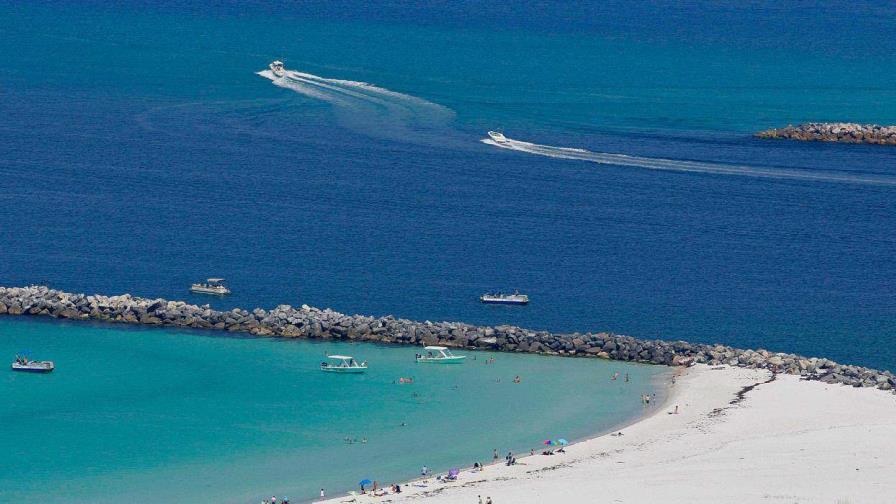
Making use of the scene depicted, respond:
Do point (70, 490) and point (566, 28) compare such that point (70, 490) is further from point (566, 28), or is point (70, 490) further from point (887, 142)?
point (566, 28)

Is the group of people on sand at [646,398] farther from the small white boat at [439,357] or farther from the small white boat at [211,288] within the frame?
the small white boat at [211,288]

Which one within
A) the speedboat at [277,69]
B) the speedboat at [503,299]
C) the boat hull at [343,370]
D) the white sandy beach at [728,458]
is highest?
the speedboat at [277,69]

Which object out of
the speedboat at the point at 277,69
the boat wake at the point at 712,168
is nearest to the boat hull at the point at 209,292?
the boat wake at the point at 712,168

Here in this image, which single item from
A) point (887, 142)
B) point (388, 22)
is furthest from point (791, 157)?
point (388, 22)

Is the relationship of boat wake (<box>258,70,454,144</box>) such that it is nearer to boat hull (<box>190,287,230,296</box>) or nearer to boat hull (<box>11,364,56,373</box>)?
boat hull (<box>190,287,230,296</box>)

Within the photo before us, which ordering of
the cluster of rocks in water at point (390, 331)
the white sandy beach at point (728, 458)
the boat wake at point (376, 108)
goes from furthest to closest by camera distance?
the boat wake at point (376, 108) → the cluster of rocks in water at point (390, 331) → the white sandy beach at point (728, 458)
